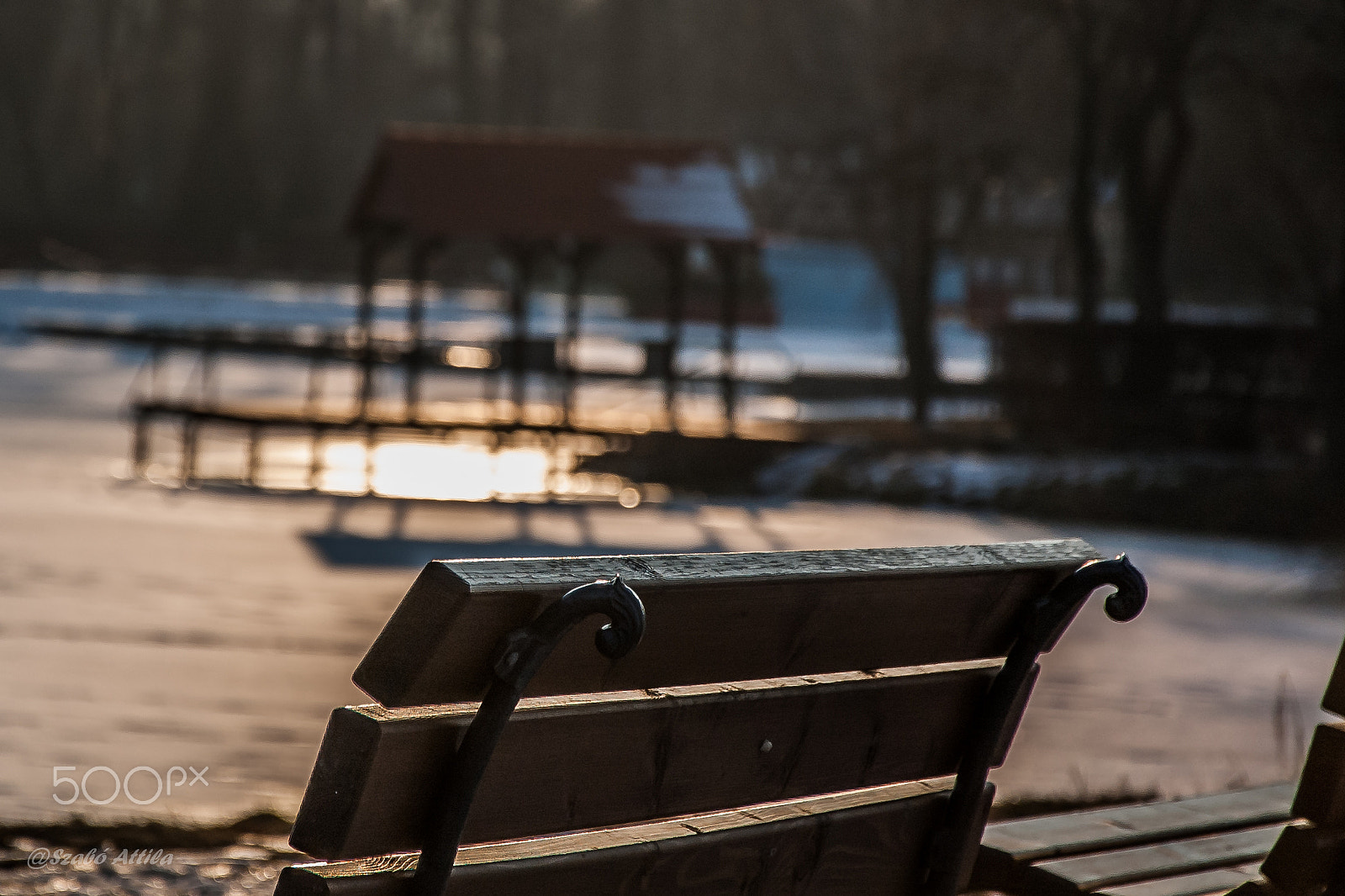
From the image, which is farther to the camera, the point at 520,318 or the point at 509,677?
the point at 520,318

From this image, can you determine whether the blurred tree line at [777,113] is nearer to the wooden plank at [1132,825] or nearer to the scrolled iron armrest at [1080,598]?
the wooden plank at [1132,825]

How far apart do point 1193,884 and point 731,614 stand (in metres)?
1.30

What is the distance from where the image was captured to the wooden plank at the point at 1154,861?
2797 mm

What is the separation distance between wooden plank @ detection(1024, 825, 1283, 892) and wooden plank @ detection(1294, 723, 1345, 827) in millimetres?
464

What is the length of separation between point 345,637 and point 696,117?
186 ft

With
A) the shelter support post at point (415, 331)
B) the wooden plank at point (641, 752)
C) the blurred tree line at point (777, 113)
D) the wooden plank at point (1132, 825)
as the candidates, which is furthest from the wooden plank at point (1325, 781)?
the shelter support post at point (415, 331)

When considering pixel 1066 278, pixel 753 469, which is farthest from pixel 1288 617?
pixel 1066 278

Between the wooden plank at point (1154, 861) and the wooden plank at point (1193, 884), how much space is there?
0.02 metres

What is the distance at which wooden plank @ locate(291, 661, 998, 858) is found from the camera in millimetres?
1702

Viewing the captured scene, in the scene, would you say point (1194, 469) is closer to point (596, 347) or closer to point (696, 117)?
point (596, 347)

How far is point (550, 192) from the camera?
18.5 m

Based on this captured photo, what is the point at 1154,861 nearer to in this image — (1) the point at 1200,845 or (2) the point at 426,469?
(1) the point at 1200,845

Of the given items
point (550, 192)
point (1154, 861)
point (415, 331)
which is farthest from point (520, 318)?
point (1154, 861)

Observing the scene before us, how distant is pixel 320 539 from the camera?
33.4ft
